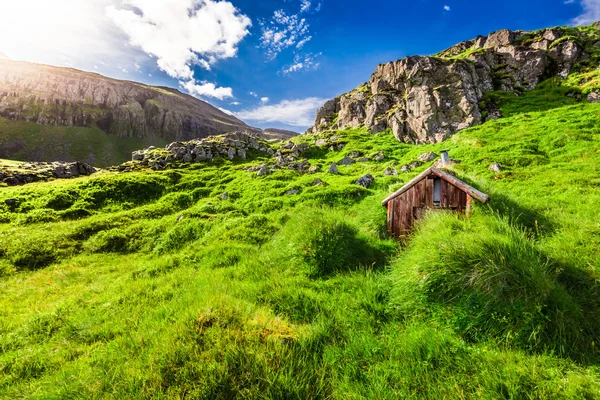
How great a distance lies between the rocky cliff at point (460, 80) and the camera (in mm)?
45250

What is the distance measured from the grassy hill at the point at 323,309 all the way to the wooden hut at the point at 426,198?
3.24ft

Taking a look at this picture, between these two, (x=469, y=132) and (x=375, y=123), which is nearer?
(x=469, y=132)

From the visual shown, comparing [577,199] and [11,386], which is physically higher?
[577,199]

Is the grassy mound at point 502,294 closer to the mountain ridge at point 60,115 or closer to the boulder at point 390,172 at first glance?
the boulder at point 390,172

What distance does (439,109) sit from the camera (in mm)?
46219

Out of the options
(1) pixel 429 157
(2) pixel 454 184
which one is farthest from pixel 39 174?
(1) pixel 429 157

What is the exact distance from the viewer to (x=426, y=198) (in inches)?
472

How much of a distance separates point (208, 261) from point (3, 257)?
1430cm

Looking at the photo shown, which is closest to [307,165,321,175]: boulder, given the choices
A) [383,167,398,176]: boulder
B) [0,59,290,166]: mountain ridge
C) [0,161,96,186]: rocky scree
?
[383,167,398,176]: boulder

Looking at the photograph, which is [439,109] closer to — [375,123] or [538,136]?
[375,123]

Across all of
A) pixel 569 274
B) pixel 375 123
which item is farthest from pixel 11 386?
pixel 375 123

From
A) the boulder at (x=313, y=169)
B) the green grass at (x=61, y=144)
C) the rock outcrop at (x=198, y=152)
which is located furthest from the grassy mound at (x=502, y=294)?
the green grass at (x=61, y=144)

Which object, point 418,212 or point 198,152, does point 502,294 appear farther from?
point 198,152

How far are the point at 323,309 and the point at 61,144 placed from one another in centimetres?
20098
